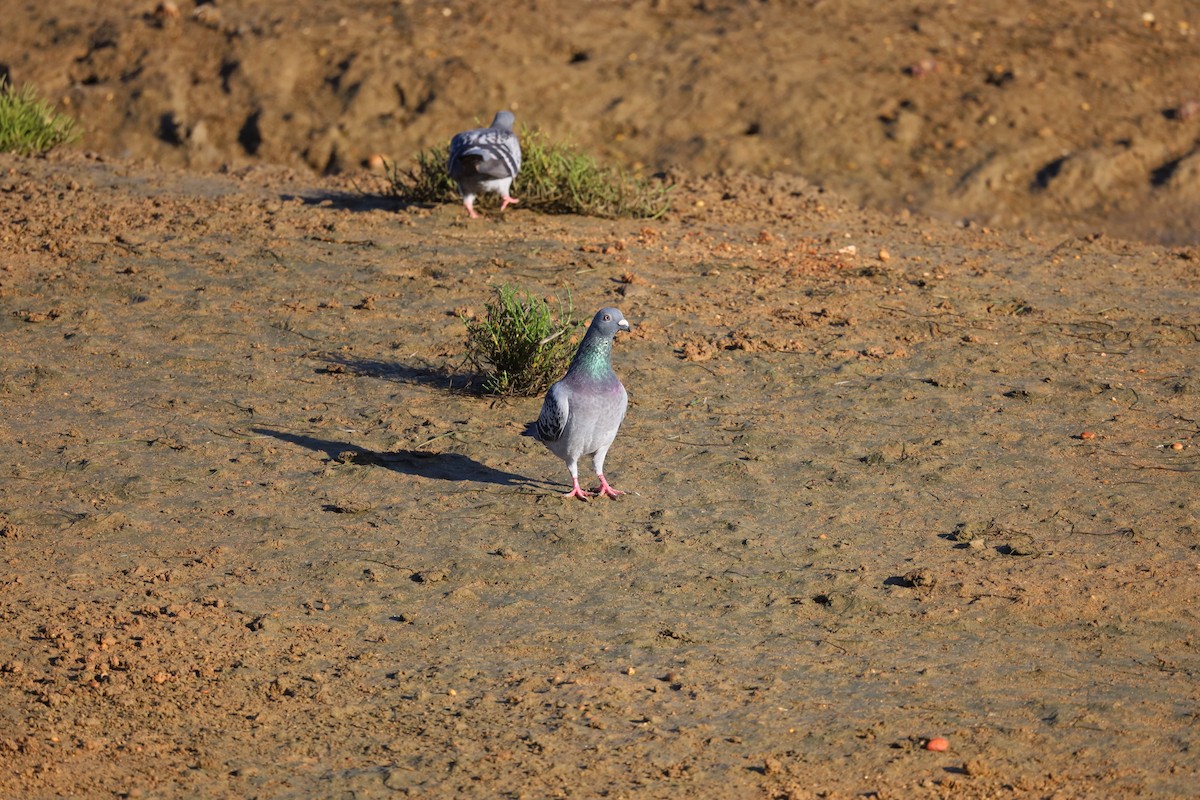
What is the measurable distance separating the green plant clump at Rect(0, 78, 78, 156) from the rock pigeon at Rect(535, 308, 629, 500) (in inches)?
288

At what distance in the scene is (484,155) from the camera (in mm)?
9898

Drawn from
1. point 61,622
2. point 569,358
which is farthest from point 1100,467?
point 61,622

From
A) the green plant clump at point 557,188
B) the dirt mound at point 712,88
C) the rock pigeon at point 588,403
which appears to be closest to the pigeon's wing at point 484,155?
the green plant clump at point 557,188

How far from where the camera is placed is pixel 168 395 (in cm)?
765

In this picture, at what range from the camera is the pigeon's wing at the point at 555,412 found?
6.33 metres

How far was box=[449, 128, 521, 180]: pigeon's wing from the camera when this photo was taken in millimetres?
9922

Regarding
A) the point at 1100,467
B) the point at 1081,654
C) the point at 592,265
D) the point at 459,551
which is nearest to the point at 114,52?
the point at 592,265

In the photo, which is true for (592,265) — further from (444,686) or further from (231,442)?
(444,686)

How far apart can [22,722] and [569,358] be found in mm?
3837

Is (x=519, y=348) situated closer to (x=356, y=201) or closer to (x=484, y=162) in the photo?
(x=484, y=162)

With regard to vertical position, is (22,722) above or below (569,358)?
below

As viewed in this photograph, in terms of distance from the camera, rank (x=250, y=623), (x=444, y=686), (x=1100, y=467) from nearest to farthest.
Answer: (x=444, y=686), (x=250, y=623), (x=1100, y=467)

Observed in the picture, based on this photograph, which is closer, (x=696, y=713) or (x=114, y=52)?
(x=696, y=713)

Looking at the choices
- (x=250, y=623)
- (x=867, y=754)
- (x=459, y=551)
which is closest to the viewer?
(x=867, y=754)
